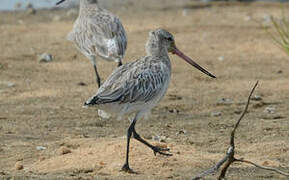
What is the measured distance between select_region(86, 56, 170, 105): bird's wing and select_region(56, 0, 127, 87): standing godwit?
246 centimetres

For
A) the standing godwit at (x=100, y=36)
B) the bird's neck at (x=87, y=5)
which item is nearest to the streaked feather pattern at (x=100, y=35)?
the standing godwit at (x=100, y=36)

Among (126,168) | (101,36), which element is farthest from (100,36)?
(126,168)

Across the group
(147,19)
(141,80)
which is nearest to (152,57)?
(141,80)

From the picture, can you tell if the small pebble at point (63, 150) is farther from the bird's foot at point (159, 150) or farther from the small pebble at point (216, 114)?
the small pebble at point (216, 114)

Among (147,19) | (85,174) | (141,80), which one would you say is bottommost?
(147,19)

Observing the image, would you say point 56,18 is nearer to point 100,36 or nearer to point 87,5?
point 87,5

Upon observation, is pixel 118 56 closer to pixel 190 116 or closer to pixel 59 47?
pixel 190 116

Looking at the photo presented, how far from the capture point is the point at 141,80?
7.11 m

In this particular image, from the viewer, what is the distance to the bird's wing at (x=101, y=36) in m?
9.95

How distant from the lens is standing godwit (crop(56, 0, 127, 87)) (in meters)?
9.94

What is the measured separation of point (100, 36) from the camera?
10.3 meters

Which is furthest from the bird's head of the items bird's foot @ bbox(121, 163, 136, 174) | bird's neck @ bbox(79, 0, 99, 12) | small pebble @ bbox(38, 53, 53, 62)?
small pebble @ bbox(38, 53, 53, 62)

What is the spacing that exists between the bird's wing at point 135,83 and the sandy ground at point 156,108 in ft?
2.03

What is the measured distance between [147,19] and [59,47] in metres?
3.23
